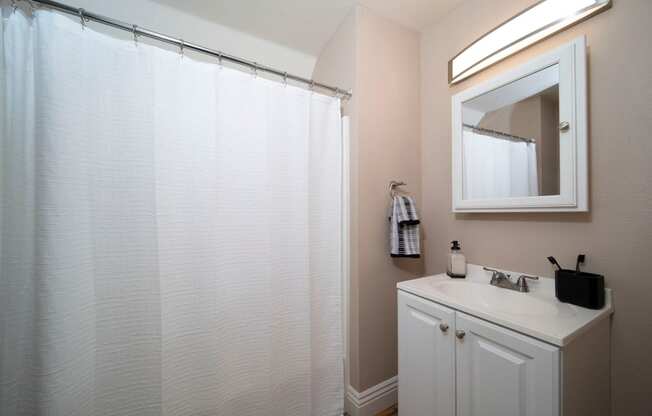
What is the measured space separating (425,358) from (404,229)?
587mm

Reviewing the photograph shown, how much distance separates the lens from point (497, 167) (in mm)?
1120

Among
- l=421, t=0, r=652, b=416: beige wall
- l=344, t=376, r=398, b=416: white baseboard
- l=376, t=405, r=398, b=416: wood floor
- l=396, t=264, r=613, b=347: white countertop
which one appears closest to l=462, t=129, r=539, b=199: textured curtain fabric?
l=421, t=0, r=652, b=416: beige wall

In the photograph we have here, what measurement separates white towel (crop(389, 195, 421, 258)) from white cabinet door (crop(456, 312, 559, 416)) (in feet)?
1.47

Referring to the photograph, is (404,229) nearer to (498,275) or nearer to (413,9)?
(498,275)

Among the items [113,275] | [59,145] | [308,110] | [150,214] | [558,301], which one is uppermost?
[308,110]

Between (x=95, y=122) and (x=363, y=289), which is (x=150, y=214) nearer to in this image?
(x=95, y=122)

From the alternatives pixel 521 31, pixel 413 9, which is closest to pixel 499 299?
pixel 521 31

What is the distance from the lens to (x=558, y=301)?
2.83ft

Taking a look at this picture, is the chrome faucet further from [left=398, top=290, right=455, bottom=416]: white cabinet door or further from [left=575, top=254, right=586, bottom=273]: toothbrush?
[left=398, top=290, right=455, bottom=416]: white cabinet door

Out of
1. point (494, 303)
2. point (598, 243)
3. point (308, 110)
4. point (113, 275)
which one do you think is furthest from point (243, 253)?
point (598, 243)

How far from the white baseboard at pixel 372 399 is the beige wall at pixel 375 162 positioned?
33 millimetres

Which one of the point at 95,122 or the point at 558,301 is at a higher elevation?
the point at 95,122

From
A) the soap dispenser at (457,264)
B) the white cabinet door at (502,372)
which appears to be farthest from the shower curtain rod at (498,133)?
the white cabinet door at (502,372)

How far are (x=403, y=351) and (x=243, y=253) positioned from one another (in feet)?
2.77
